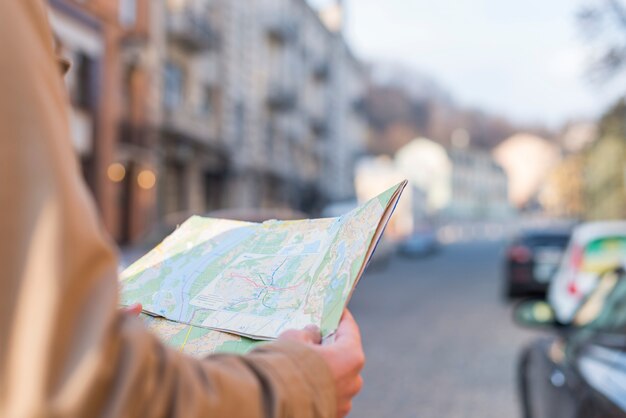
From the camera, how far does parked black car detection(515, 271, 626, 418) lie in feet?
8.93

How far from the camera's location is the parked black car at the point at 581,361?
2.72m

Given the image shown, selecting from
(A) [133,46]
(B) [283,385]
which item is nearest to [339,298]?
(B) [283,385]

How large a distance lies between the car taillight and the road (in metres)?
0.97

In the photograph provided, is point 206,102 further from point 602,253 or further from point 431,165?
point 431,165

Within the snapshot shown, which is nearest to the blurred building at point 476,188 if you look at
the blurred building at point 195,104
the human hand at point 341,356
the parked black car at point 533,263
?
the blurred building at point 195,104

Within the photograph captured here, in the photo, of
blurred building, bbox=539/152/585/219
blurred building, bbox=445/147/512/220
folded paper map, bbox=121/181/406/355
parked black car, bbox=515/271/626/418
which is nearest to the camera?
folded paper map, bbox=121/181/406/355

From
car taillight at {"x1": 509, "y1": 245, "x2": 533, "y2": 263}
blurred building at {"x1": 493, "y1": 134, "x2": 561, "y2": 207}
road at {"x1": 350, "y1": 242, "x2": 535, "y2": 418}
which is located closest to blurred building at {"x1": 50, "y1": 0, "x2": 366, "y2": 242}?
road at {"x1": 350, "y1": 242, "x2": 535, "y2": 418}

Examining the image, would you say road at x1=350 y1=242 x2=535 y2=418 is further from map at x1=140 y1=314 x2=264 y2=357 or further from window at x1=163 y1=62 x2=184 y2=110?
window at x1=163 y1=62 x2=184 y2=110

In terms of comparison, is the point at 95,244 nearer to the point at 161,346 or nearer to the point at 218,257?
the point at 161,346

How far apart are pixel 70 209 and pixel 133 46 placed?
68.5 feet

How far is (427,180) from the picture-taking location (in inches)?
3533

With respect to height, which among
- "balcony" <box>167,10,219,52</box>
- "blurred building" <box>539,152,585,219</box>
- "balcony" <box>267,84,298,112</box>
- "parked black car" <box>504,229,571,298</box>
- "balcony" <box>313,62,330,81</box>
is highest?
"balcony" <box>167,10,219,52</box>

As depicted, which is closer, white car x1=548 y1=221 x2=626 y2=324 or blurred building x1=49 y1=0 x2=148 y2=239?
white car x1=548 y1=221 x2=626 y2=324

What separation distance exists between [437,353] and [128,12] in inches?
616
